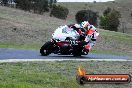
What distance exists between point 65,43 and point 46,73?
27.2 ft

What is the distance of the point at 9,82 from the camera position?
12.2 meters

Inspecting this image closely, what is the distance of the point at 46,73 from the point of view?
581 inches

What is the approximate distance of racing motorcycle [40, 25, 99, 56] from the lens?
22906 millimetres

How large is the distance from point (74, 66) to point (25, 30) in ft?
110

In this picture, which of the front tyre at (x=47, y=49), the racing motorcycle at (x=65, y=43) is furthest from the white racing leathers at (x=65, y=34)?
the front tyre at (x=47, y=49)

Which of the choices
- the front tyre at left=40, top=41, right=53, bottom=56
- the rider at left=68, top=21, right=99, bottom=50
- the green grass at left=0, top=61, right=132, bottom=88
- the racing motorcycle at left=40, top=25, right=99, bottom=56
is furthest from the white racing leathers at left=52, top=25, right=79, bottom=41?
the green grass at left=0, top=61, right=132, bottom=88

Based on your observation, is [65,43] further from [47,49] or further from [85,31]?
[85,31]

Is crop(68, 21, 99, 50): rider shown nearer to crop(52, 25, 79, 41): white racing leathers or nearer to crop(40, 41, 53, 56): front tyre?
crop(52, 25, 79, 41): white racing leathers

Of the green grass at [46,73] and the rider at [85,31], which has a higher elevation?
the rider at [85,31]

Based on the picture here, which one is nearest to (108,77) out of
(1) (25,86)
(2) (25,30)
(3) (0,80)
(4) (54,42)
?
(1) (25,86)

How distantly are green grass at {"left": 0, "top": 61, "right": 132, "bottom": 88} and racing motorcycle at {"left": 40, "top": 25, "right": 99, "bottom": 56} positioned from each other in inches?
160

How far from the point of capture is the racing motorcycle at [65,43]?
22.9 metres

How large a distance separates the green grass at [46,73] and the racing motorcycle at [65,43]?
13.4 feet

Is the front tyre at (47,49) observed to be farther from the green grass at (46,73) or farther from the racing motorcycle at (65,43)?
the green grass at (46,73)
